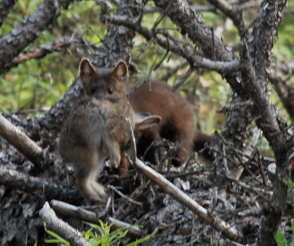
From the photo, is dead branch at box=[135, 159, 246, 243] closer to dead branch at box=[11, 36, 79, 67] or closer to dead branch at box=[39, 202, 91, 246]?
dead branch at box=[39, 202, 91, 246]

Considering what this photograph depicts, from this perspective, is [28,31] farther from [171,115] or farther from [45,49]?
[171,115]

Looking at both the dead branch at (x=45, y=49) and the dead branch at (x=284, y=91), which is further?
the dead branch at (x=284, y=91)

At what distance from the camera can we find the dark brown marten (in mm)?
6891

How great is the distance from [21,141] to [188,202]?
4.85ft

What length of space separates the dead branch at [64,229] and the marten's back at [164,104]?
2454 mm

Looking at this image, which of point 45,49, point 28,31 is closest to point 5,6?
point 28,31

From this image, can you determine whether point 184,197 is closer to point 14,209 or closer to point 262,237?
point 262,237

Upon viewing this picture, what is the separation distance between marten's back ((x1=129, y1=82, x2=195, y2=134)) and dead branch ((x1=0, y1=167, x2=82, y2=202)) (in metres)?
1.39

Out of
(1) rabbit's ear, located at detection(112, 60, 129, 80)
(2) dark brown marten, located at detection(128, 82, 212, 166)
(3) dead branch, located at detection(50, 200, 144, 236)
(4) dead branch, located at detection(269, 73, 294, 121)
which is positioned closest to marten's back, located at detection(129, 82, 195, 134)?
(2) dark brown marten, located at detection(128, 82, 212, 166)

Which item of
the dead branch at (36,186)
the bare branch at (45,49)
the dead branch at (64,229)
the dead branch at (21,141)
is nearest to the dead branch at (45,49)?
the bare branch at (45,49)

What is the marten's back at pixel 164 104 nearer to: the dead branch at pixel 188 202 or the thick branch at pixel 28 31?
the thick branch at pixel 28 31

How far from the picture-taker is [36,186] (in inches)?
225

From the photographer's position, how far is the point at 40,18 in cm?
640

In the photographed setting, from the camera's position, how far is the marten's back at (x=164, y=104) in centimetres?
695
